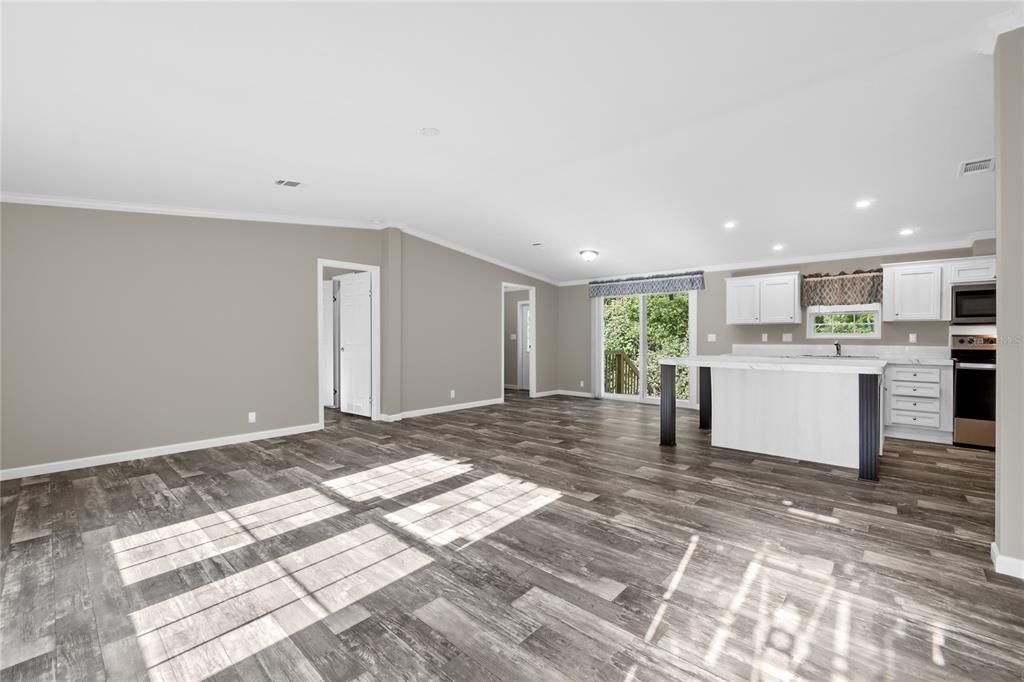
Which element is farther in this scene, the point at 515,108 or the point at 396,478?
the point at 396,478

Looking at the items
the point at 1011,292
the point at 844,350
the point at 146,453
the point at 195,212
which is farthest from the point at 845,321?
the point at 146,453

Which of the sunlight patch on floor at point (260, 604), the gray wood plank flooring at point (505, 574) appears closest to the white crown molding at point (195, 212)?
the gray wood plank flooring at point (505, 574)

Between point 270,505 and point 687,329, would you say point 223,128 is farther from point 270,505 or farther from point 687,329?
point 687,329

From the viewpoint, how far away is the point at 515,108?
10.1 ft

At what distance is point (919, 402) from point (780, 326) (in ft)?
5.89

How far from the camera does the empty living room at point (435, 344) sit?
1962 mm

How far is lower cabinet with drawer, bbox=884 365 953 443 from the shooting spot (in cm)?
503

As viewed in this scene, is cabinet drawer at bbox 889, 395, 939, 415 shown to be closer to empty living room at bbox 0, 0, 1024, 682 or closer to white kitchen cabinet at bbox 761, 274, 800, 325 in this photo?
empty living room at bbox 0, 0, 1024, 682

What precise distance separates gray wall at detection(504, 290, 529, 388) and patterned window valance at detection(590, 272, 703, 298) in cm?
174

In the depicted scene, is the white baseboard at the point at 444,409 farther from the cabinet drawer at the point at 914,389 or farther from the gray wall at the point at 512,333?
the cabinet drawer at the point at 914,389

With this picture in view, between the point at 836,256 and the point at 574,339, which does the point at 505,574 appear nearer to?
the point at 836,256

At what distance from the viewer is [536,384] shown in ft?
28.9

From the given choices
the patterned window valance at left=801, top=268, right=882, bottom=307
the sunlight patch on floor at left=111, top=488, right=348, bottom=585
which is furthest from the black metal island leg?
the sunlight patch on floor at left=111, top=488, right=348, bottom=585

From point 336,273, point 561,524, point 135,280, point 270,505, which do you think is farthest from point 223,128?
point 336,273
